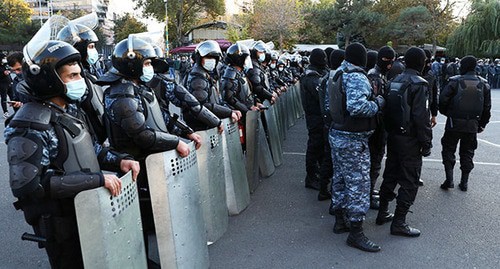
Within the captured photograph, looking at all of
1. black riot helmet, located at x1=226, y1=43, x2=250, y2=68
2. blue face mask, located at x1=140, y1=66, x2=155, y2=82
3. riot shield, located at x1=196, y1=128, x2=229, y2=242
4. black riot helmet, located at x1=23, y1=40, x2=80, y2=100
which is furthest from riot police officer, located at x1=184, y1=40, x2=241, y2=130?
black riot helmet, located at x1=23, y1=40, x2=80, y2=100

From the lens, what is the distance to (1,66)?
34.6 feet

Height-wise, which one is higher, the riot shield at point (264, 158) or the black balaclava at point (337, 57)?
the black balaclava at point (337, 57)

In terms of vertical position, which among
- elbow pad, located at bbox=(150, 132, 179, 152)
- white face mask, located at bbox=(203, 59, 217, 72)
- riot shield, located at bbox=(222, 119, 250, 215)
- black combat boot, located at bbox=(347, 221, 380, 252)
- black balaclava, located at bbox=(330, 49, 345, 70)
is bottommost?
black combat boot, located at bbox=(347, 221, 380, 252)

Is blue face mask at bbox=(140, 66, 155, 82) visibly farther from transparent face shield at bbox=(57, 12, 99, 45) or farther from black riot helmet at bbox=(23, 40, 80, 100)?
transparent face shield at bbox=(57, 12, 99, 45)

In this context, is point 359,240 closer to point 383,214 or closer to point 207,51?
point 383,214

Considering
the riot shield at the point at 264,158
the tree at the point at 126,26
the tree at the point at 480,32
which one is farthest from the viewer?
the tree at the point at 126,26

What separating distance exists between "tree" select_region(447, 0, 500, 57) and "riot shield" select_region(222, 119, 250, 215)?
1218 inches

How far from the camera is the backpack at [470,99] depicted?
5035 mm

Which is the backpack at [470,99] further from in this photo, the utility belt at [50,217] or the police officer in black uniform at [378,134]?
the utility belt at [50,217]

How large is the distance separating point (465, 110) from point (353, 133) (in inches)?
94.9

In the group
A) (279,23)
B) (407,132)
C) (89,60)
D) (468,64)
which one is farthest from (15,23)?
(407,132)

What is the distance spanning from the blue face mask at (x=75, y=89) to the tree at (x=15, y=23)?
188 feet

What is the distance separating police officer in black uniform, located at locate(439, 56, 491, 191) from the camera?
Result: 505 cm

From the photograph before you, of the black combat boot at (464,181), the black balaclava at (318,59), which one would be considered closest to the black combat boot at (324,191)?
the black balaclava at (318,59)
